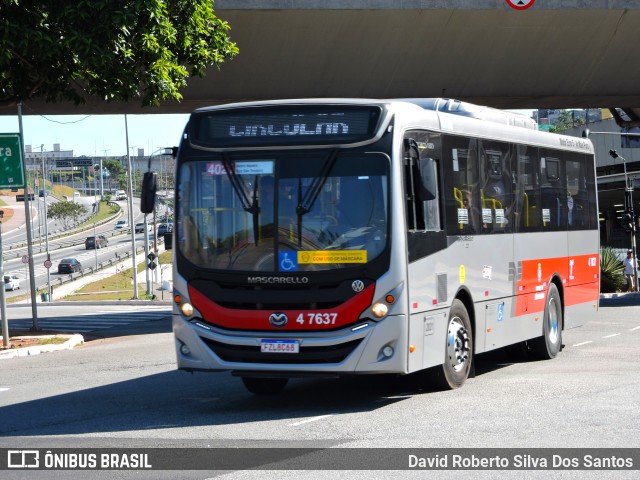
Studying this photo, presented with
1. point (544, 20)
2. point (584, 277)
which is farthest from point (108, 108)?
point (584, 277)

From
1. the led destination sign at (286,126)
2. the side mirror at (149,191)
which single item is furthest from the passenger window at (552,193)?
the side mirror at (149,191)

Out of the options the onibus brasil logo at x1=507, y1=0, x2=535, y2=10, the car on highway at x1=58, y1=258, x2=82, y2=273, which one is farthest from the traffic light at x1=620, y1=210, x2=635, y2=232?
the car on highway at x1=58, y1=258, x2=82, y2=273

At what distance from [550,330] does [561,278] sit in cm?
93

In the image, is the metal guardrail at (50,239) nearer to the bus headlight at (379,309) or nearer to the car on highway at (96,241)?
the car on highway at (96,241)

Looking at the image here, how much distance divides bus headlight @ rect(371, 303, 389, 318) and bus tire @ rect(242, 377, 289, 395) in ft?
8.30

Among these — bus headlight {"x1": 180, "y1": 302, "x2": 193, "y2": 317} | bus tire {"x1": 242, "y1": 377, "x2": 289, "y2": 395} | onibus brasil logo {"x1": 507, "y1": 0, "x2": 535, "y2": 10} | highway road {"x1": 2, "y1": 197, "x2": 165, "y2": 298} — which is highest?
onibus brasil logo {"x1": 507, "y1": 0, "x2": 535, "y2": 10}

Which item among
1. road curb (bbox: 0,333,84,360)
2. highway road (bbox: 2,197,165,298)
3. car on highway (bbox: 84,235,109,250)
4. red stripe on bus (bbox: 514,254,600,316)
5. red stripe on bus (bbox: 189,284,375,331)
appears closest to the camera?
red stripe on bus (bbox: 189,284,375,331)

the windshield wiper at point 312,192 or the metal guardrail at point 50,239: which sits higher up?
the windshield wiper at point 312,192

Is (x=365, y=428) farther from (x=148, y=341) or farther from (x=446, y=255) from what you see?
(x=148, y=341)

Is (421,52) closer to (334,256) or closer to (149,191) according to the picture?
(149,191)

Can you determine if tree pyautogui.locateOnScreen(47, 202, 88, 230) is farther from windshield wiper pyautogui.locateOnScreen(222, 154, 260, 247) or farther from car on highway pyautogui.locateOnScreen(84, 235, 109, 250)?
windshield wiper pyautogui.locateOnScreen(222, 154, 260, 247)

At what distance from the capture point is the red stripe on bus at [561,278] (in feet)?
51.2

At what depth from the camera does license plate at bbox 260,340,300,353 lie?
1141 centimetres

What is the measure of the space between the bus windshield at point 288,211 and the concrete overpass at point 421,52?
15.7 m
